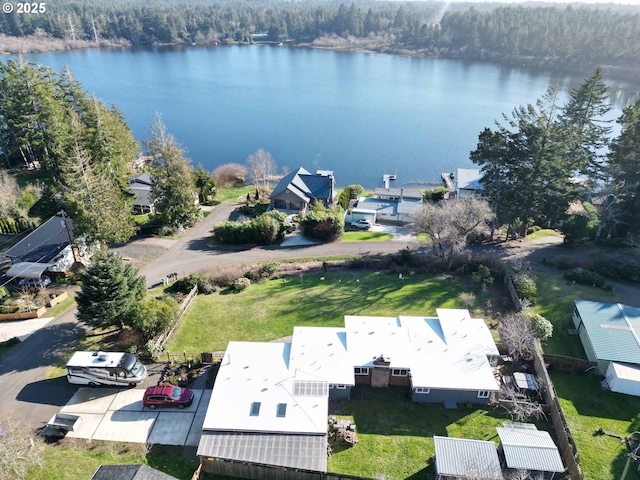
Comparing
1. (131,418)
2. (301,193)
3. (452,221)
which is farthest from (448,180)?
(131,418)

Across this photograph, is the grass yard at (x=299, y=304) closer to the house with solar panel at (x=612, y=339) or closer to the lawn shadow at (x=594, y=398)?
the house with solar panel at (x=612, y=339)

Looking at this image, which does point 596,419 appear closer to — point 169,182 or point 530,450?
point 530,450

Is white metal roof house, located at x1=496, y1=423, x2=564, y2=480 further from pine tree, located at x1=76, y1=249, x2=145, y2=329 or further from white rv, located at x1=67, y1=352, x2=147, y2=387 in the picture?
pine tree, located at x1=76, y1=249, x2=145, y2=329

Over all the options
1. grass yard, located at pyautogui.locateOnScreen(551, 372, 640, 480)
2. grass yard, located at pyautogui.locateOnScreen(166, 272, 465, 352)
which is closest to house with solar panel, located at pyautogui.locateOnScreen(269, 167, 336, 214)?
grass yard, located at pyautogui.locateOnScreen(166, 272, 465, 352)

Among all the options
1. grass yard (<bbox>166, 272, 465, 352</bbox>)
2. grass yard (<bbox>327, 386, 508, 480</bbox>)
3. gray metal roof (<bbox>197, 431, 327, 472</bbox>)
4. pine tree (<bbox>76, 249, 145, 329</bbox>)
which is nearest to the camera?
gray metal roof (<bbox>197, 431, 327, 472</bbox>)

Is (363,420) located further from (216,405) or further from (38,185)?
(38,185)

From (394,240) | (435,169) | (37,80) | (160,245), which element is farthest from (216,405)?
(435,169)
